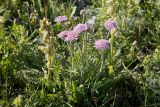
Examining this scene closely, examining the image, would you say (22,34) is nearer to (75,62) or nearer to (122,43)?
(75,62)

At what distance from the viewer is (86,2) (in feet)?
11.4

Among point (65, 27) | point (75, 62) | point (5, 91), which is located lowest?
point (5, 91)

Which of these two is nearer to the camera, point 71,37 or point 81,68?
point 71,37

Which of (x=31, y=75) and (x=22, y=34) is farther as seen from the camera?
(x=22, y=34)

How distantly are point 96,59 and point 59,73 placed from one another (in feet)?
0.92

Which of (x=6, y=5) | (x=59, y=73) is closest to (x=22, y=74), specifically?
(x=59, y=73)

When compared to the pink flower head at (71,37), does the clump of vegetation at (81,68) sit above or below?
below

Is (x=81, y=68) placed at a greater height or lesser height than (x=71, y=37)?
lesser

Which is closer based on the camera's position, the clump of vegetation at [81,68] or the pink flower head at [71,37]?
the pink flower head at [71,37]

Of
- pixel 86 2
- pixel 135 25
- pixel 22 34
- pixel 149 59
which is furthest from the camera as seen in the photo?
pixel 86 2

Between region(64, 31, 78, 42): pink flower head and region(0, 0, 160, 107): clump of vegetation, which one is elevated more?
region(64, 31, 78, 42): pink flower head

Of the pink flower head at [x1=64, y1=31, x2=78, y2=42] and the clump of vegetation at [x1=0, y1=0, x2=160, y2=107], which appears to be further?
the clump of vegetation at [x1=0, y1=0, x2=160, y2=107]

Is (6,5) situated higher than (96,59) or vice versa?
(6,5)

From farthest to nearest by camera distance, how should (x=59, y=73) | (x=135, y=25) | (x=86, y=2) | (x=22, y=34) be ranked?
1. (x=86, y=2)
2. (x=135, y=25)
3. (x=22, y=34)
4. (x=59, y=73)
